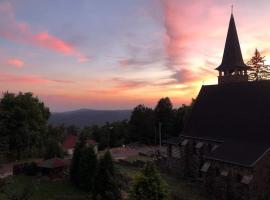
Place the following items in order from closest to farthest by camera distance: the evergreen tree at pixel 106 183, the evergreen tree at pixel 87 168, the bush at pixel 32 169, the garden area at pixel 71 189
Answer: the evergreen tree at pixel 106 183 → the garden area at pixel 71 189 → the evergreen tree at pixel 87 168 → the bush at pixel 32 169

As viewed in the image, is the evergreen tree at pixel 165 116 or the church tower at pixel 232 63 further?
the evergreen tree at pixel 165 116

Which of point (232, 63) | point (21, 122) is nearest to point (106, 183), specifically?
point (232, 63)

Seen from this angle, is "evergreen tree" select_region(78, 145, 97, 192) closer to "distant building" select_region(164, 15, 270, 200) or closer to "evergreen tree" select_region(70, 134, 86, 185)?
"evergreen tree" select_region(70, 134, 86, 185)

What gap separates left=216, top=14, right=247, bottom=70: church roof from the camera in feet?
139

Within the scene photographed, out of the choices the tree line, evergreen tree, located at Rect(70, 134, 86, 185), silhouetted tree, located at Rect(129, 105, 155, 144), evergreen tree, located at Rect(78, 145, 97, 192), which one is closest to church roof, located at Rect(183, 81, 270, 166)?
the tree line

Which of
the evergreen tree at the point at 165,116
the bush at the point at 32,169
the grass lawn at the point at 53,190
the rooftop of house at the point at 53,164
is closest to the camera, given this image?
the grass lawn at the point at 53,190

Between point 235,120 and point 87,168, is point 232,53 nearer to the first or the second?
point 235,120

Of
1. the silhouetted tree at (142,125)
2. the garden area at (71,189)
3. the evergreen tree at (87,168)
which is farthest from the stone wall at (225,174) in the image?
the silhouetted tree at (142,125)

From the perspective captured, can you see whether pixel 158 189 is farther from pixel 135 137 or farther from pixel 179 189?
pixel 135 137

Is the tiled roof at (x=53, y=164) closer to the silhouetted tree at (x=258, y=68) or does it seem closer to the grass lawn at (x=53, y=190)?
the grass lawn at (x=53, y=190)

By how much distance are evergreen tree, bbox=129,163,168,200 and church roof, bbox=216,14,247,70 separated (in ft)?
68.3

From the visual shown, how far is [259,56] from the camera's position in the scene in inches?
3012

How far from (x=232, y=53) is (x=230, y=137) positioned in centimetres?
1125

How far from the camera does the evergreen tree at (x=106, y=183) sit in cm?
2972
